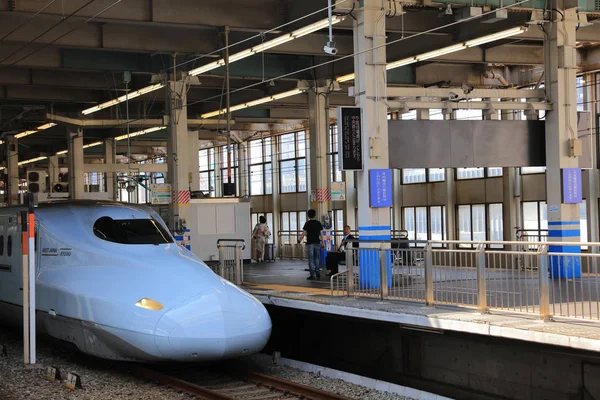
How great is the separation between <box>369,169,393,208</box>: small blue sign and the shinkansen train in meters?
4.68

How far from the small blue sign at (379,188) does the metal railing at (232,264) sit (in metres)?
3.19

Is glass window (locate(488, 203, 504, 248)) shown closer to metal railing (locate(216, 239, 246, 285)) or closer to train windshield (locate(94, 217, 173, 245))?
metal railing (locate(216, 239, 246, 285))

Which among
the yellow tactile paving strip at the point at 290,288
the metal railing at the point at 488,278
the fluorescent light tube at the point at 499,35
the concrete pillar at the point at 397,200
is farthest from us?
the concrete pillar at the point at 397,200

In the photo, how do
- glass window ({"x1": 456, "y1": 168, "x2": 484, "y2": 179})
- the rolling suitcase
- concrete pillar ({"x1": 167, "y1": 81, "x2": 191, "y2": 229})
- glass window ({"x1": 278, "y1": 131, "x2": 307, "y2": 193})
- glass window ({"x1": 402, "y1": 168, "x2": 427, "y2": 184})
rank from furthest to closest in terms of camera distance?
1. glass window ({"x1": 278, "y1": 131, "x2": 307, "y2": 193})
2. glass window ({"x1": 402, "y1": 168, "x2": 427, "y2": 184})
3. glass window ({"x1": 456, "y1": 168, "x2": 484, "y2": 179})
4. the rolling suitcase
5. concrete pillar ({"x1": 167, "y1": 81, "x2": 191, "y2": 229})

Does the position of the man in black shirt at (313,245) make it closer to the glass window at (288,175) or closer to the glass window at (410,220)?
the glass window at (410,220)

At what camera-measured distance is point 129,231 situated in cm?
1382

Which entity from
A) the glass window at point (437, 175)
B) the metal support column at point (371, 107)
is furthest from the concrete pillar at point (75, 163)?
the metal support column at point (371, 107)

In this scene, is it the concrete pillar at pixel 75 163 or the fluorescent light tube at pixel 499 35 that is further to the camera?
the concrete pillar at pixel 75 163

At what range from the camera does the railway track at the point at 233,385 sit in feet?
36.9

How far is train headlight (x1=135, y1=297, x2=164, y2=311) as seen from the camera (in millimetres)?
11406

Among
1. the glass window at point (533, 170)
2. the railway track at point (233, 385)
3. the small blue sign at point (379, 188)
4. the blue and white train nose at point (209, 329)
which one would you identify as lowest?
the railway track at point (233, 385)

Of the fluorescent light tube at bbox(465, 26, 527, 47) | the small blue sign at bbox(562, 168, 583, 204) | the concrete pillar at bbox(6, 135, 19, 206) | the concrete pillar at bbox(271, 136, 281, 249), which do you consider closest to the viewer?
the small blue sign at bbox(562, 168, 583, 204)

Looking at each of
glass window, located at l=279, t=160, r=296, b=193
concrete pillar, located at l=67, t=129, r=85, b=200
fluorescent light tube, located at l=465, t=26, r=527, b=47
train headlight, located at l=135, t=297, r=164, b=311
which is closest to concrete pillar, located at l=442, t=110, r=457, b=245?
glass window, located at l=279, t=160, r=296, b=193

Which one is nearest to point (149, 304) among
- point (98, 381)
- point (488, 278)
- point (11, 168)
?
point (98, 381)
